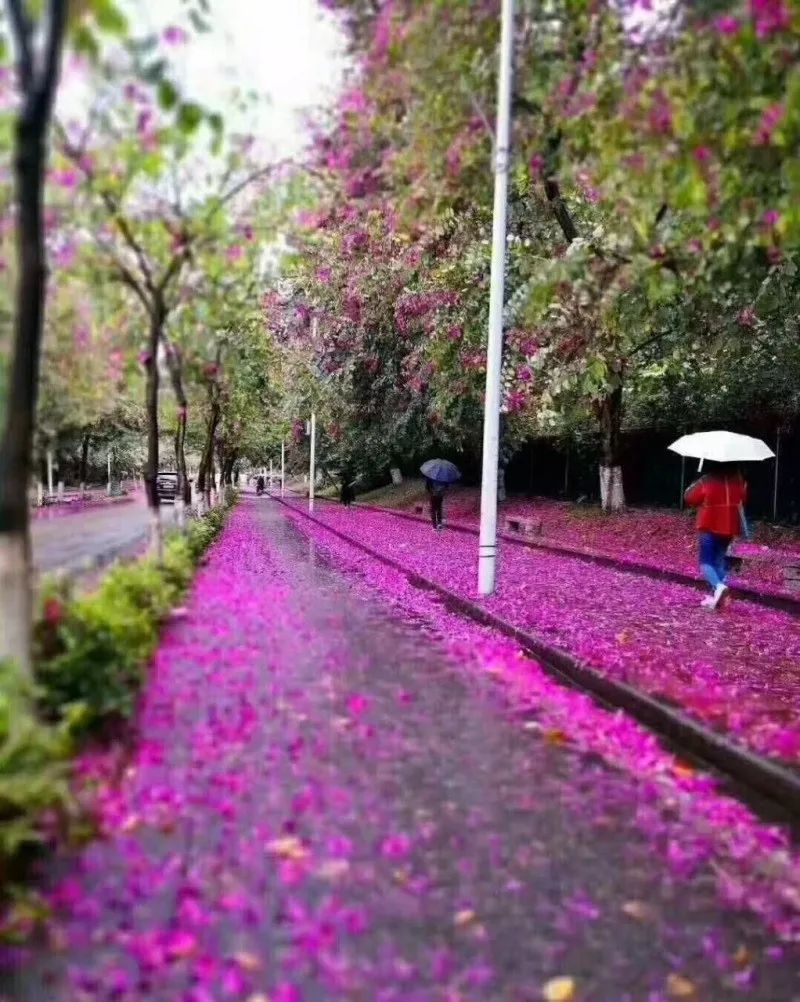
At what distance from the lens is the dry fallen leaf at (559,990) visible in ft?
9.57

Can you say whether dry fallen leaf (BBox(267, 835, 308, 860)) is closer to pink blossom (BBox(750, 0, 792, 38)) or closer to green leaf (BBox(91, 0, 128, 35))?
green leaf (BBox(91, 0, 128, 35))

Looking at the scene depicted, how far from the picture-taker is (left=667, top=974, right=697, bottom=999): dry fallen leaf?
9.87 feet

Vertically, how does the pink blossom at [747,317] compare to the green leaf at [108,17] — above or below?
above

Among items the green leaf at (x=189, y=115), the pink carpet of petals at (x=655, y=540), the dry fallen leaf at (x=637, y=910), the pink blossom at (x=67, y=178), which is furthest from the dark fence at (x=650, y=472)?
the dry fallen leaf at (x=637, y=910)

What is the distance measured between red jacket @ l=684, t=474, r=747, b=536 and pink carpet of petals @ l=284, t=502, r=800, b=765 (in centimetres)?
100

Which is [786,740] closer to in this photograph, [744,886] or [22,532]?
[744,886]

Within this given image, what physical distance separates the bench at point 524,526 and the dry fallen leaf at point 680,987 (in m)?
20.0

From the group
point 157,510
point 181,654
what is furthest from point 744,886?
point 157,510

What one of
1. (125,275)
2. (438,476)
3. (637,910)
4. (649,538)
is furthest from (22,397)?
(438,476)

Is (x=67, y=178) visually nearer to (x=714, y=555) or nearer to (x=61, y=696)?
(x=61, y=696)

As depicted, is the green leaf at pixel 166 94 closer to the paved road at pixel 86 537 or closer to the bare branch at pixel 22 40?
the bare branch at pixel 22 40

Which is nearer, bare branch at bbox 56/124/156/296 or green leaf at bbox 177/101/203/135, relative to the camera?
green leaf at bbox 177/101/203/135

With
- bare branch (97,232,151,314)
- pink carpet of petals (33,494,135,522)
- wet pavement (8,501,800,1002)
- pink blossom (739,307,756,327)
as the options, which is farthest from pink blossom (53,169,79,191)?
pink blossom (739,307,756,327)

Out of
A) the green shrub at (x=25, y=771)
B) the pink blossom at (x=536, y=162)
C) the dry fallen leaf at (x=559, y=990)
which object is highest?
the pink blossom at (x=536, y=162)
